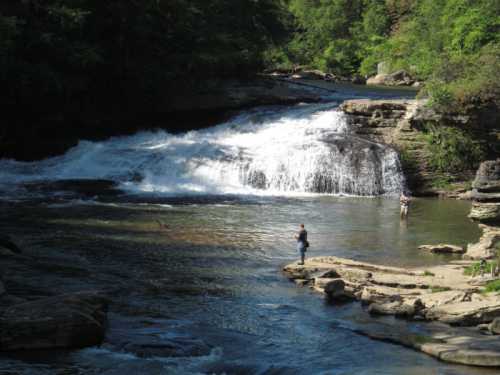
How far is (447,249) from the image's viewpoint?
66.0ft

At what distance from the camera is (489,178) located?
20.6 metres

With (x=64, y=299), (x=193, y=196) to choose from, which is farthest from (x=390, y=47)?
(x=64, y=299)

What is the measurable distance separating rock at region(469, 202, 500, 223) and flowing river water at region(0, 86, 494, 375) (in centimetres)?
166

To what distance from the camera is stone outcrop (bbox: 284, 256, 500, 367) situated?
12.2 meters

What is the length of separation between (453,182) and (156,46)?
51.9 ft

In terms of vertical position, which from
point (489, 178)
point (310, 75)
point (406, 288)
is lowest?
point (406, 288)

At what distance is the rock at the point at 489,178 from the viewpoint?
20234 millimetres

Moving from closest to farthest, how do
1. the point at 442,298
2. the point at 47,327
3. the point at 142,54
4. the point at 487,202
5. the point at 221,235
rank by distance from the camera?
the point at 47,327, the point at 442,298, the point at 487,202, the point at 221,235, the point at 142,54

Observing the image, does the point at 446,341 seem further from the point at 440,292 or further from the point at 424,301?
the point at 440,292

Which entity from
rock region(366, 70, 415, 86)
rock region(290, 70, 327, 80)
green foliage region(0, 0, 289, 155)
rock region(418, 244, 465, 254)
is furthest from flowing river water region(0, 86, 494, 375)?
rock region(290, 70, 327, 80)

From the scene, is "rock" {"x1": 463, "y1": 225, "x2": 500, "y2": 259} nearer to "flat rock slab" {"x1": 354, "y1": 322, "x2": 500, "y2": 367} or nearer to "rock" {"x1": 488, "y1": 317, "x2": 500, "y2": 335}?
"rock" {"x1": 488, "y1": 317, "x2": 500, "y2": 335}

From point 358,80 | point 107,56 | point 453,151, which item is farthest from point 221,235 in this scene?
point 358,80

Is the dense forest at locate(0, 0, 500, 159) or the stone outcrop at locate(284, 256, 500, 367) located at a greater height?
the dense forest at locate(0, 0, 500, 159)

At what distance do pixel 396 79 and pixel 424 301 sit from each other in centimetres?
4086
